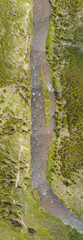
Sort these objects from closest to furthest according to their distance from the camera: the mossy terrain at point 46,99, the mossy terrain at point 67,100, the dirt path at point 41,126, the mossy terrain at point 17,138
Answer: the mossy terrain at point 17,138 < the dirt path at point 41,126 < the mossy terrain at point 67,100 < the mossy terrain at point 46,99

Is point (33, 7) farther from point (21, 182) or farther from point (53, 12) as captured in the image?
point (21, 182)

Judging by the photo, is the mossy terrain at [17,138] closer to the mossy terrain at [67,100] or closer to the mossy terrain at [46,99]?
the mossy terrain at [46,99]

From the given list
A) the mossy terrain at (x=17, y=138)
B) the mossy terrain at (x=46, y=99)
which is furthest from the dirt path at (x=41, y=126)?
the mossy terrain at (x=17, y=138)

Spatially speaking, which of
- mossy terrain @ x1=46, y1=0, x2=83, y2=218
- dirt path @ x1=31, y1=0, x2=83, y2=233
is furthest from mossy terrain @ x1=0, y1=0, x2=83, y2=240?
mossy terrain @ x1=46, y1=0, x2=83, y2=218

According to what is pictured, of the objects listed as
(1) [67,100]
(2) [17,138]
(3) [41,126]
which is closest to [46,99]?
(1) [67,100]

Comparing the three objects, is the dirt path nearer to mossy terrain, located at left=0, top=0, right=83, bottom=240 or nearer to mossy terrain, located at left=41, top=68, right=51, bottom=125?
mossy terrain, located at left=41, top=68, right=51, bottom=125

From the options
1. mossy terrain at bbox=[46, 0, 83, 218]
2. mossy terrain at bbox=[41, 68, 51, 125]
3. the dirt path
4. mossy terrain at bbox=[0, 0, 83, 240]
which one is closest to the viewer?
mossy terrain at bbox=[0, 0, 83, 240]

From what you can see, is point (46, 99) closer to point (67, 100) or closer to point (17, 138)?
point (67, 100)
